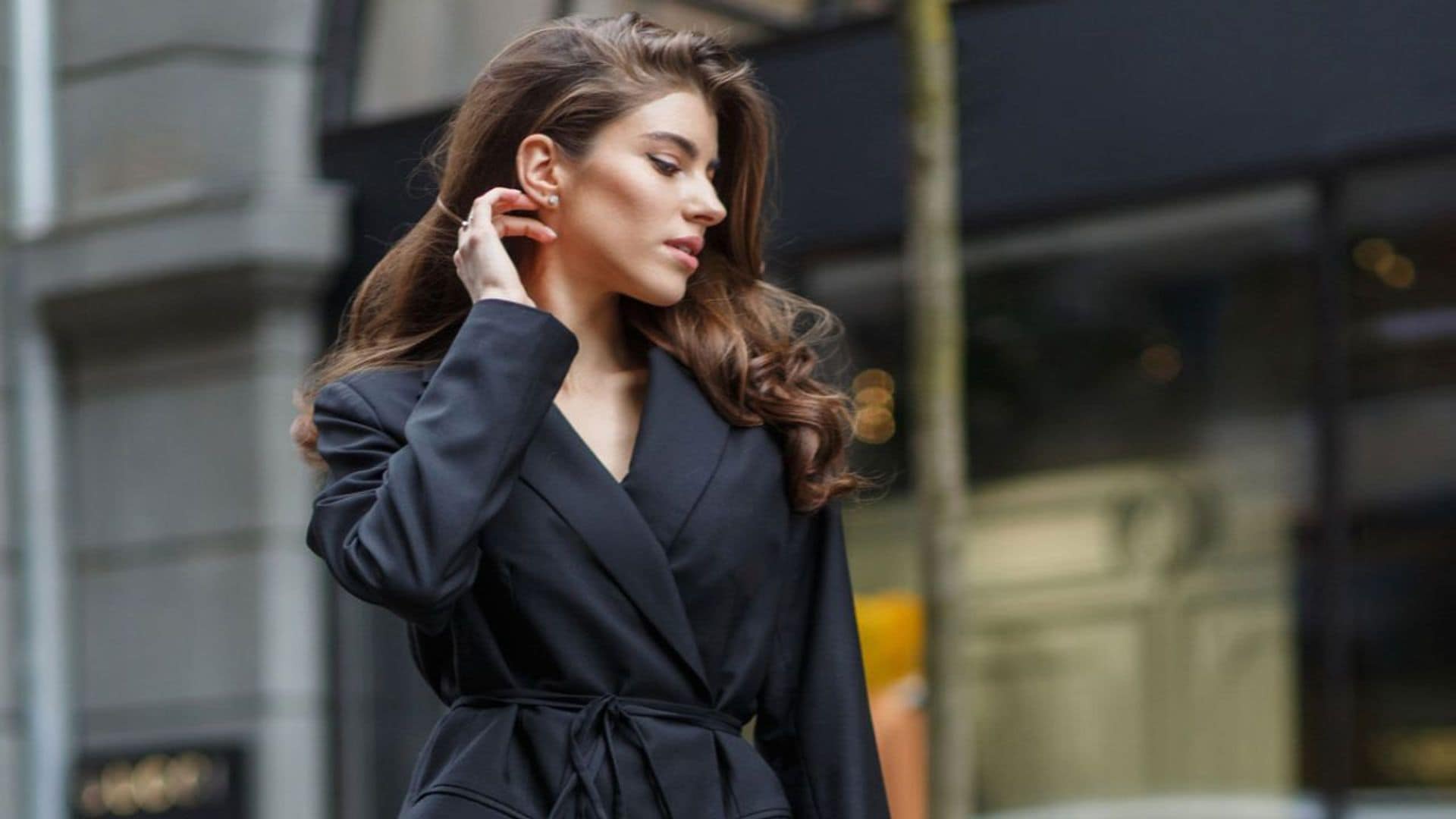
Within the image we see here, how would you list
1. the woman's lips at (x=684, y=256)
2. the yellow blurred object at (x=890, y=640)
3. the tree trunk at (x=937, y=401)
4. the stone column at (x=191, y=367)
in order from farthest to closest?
the stone column at (x=191, y=367), the yellow blurred object at (x=890, y=640), the tree trunk at (x=937, y=401), the woman's lips at (x=684, y=256)

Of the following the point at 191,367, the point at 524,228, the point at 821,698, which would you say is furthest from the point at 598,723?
the point at 191,367

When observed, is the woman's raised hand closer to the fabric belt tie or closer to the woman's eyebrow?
the woman's eyebrow

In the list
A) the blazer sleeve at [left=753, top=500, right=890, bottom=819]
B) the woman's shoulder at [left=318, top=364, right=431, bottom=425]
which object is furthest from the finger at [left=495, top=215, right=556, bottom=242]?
the blazer sleeve at [left=753, top=500, right=890, bottom=819]

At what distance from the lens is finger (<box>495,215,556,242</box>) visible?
2.86 m

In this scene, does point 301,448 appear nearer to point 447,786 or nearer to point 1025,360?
point 447,786

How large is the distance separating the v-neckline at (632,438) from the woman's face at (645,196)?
13 cm

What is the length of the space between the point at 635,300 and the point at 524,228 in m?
0.24

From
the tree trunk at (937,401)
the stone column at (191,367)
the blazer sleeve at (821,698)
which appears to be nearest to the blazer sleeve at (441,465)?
the blazer sleeve at (821,698)

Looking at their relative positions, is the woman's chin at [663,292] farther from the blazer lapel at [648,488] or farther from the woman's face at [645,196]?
the blazer lapel at [648,488]

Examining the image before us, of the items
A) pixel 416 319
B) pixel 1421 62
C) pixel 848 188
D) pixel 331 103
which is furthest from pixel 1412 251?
pixel 416 319

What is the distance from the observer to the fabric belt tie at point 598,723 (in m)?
2.73

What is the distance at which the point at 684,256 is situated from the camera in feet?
9.35

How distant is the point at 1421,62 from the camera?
771cm

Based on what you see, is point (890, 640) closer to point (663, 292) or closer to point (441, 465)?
point (663, 292)
